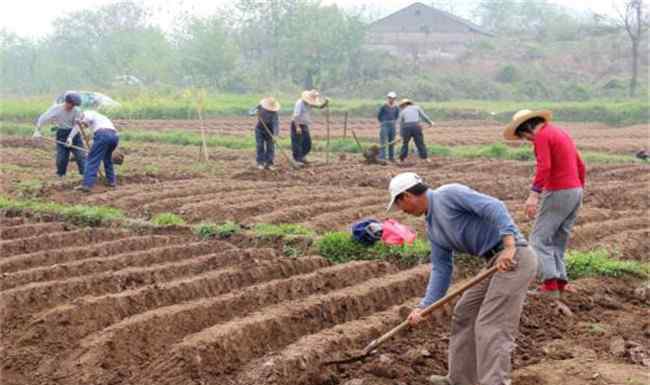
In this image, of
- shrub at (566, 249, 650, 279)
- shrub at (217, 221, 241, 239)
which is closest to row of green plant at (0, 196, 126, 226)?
shrub at (217, 221, 241, 239)

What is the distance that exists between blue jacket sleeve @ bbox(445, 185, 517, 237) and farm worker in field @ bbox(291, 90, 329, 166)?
12117 millimetres

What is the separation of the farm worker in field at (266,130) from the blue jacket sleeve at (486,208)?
37.6ft

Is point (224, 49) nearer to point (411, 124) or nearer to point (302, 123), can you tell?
point (411, 124)

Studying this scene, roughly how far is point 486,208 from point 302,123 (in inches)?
488

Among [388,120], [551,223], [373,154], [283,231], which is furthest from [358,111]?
[551,223]

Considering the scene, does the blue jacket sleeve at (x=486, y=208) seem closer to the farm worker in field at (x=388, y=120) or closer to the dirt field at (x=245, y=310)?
the dirt field at (x=245, y=310)

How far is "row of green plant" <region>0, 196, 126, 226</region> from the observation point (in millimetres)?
11422

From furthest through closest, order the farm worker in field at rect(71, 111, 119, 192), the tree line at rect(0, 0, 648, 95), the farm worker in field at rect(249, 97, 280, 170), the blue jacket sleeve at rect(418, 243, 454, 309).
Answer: the tree line at rect(0, 0, 648, 95) < the farm worker in field at rect(249, 97, 280, 170) < the farm worker in field at rect(71, 111, 119, 192) < the blue jacket sleeve at rect(418, 243, 454, 309)

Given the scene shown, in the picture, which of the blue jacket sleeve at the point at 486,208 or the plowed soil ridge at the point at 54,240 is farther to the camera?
the plowed soil ridge at the point at 54,240

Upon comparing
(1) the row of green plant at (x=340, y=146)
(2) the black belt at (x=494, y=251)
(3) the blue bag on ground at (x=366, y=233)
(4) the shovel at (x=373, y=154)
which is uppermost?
(2) the black belt at (x=494, y=251)

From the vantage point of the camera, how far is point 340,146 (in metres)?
22.2

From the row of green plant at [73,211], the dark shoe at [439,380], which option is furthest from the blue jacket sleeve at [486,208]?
the row of green plant at [73,211]

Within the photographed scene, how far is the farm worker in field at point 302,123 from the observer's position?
688 inches

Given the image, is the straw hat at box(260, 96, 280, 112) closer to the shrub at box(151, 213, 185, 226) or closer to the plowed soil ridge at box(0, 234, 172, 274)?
the shrub at box(151, 213, 185, 226)
